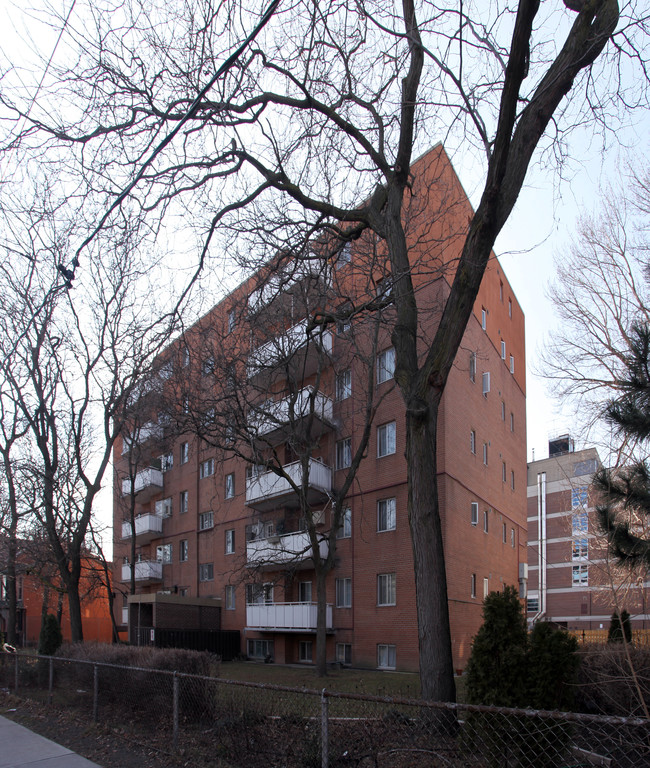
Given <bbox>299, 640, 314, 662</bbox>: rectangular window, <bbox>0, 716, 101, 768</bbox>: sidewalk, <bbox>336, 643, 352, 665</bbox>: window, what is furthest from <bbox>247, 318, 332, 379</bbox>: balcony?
<bbox>299, 640, 314, 662</bbox>: rectangular window

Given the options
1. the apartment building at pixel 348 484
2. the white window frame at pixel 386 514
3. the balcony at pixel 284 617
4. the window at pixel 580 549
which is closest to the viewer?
the apartment building at pixel 348 484

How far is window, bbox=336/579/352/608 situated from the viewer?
23750 mm

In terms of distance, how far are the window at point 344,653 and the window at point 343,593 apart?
1333mm

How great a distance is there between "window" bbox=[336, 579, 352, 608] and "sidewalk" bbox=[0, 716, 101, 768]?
1534 cm

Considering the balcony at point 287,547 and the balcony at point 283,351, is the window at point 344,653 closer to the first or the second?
the balcony at point 287,547

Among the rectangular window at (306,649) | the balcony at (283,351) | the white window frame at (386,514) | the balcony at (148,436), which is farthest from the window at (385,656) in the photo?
the balcony at (148,436)

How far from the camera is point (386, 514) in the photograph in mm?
23031

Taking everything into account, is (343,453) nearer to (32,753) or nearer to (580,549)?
(580,549)

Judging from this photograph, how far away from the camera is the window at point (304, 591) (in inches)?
1010

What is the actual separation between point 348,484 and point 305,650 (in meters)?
10.3

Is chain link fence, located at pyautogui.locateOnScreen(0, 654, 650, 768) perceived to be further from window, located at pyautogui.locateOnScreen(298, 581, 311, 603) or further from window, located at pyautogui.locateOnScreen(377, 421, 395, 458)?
window, located at pyautogui.locateOnScreen(298, 581, 311, 603)

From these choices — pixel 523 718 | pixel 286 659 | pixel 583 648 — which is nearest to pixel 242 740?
pixel 523 718

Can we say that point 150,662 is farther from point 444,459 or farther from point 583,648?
point 444,459

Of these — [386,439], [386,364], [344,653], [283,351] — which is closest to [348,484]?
[386,439]
